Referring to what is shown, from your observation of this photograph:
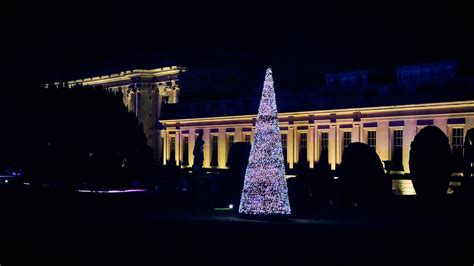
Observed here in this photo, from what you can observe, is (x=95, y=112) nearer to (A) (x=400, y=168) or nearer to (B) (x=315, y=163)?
(B) (x=315, y=163)

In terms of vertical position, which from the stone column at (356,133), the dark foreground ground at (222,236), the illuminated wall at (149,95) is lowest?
the dark foreground ground at (222,236)

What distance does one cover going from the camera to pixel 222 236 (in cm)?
3409

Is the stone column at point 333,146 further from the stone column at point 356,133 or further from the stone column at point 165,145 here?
the stone column at point 165,145

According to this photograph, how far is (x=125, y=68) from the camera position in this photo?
122875mm

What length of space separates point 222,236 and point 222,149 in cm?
5651

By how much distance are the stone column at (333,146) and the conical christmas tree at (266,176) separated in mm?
Result: 34223

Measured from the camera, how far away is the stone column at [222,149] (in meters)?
90.2

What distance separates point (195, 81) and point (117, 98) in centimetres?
2856

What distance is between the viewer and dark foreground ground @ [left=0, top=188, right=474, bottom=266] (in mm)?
26234

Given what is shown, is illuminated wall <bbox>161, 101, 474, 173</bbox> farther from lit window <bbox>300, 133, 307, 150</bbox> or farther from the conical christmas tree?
the conical christmas tree

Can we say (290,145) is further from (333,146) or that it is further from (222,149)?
(222,149)

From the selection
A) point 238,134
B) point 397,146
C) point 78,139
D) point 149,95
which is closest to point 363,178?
point 397,146


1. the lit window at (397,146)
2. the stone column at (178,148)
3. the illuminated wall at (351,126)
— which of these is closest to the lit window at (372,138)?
the illuminated wall at (351,126)

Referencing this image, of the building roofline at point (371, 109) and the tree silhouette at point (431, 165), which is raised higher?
the building roofline at point (371, 109)
